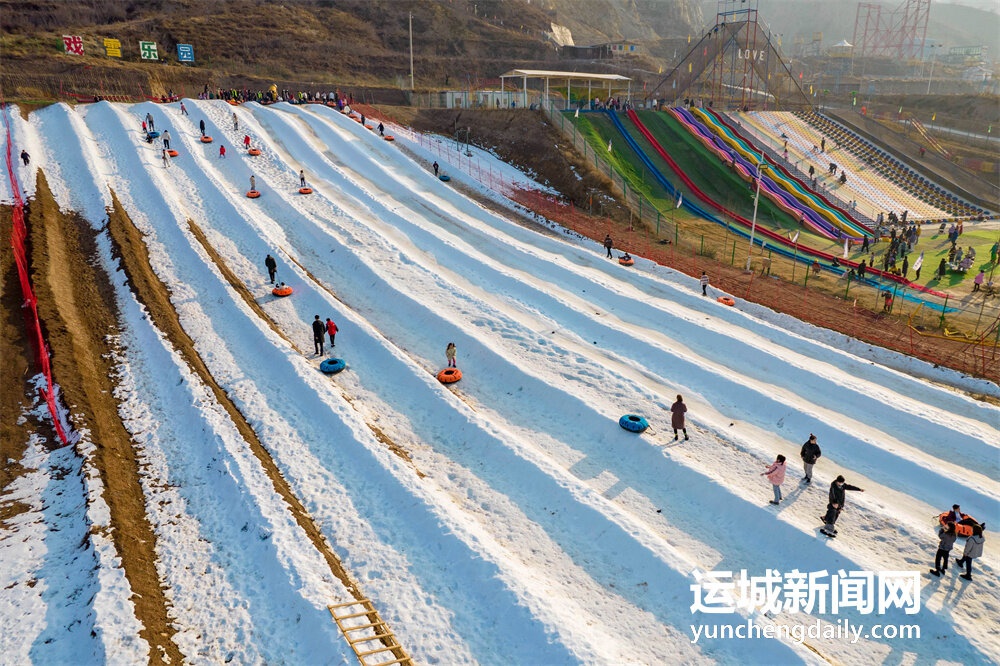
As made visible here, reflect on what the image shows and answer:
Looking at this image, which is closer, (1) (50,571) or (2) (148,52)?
(1) (50,571)

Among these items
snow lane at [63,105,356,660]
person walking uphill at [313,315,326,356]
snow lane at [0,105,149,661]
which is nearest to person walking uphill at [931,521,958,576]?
snow lane at [63,105,356,660]

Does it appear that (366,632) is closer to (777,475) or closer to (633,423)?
(633,423)

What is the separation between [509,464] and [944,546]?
1007cm

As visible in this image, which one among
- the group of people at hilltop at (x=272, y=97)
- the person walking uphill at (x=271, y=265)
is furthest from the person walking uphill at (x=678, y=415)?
the group of people at hilltop at (x=272, y=97)

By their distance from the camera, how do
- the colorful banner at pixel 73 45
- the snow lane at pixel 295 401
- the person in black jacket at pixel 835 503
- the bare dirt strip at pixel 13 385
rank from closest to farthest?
the snow lane at pixel 295 401, the person in black jacket at pixel 835 503, the bare dirt strip at pixel 13 385, the colorful banner at pixel 73 45

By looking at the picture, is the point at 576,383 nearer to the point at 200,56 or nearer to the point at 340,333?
the point at 340,333

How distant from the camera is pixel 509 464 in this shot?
1703cm

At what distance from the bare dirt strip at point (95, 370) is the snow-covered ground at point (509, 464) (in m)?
0.41

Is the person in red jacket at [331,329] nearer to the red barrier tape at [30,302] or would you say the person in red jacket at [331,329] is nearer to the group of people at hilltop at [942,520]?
the red barrier tape at [30,302]

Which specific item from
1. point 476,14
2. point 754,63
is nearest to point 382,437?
point 754,63

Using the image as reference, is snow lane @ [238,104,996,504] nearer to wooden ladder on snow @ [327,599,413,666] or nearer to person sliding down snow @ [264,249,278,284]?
person sliding down snow @ [264,249,278,284]

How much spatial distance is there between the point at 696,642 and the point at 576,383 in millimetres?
10259

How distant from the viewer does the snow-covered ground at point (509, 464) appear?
12031mm

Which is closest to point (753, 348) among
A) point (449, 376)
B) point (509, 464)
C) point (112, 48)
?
point (449, 376)
